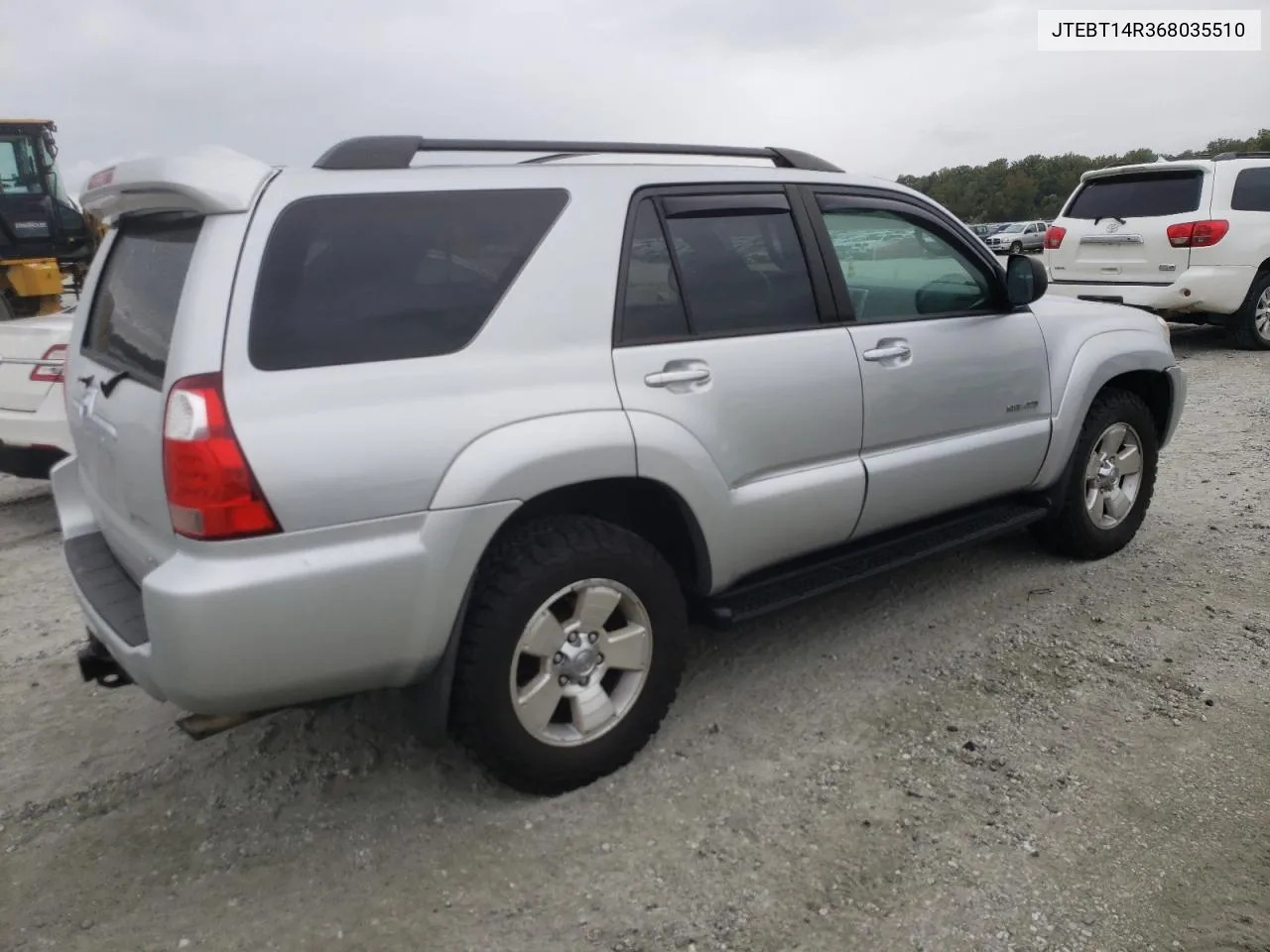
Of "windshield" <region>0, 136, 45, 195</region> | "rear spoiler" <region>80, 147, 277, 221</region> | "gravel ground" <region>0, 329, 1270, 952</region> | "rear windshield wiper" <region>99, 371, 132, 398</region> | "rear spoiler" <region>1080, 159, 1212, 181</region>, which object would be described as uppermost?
"windshield" <region>0, 136, 45, 195</region>

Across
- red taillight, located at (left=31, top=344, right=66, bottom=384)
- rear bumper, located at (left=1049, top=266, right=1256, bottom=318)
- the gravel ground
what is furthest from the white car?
rear bumper, located at (left=1049, top=266, right=1256, bottom=318)

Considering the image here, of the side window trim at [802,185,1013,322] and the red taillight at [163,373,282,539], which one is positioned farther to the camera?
the side window trim at [802,185,1013,322]

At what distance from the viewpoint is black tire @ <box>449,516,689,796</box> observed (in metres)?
2.59

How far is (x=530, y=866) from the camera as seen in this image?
2602mm

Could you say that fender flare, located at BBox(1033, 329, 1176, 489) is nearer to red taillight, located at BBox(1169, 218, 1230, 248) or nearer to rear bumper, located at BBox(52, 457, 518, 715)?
rear bumper, located at BBox(52, 457, 518, 715)

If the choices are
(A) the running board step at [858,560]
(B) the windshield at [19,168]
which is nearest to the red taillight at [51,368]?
(A) the running board step at [858,560]

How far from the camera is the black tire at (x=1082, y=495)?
4258mm

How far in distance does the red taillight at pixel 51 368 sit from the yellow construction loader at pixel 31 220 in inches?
356

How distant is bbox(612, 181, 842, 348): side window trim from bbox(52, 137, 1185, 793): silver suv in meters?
0.01

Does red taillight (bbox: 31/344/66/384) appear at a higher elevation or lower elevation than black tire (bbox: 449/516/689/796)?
higher

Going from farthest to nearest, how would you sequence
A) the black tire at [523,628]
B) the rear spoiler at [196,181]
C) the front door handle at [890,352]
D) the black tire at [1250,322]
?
the black tire at [1250,322]
the front door handle at [890,352]
the black tire at [523,628]
the rear spoiler at [196,181]

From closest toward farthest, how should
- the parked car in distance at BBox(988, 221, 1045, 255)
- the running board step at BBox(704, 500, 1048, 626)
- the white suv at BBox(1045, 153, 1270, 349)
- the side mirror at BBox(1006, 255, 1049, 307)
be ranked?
the running board step at BBox(704, 500, 1048, 626) → the side mirror at BBox(1006, 255, 1049, 307) → the white suv at BBox(1045, 153, 1270, 349) → the parked car in distance at BBox(988, 221, 1045, 255)

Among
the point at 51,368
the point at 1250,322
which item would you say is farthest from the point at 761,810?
the point at 1250,322

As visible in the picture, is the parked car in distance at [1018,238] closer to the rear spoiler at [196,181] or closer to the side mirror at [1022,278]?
the side mirror at [1022,278]
